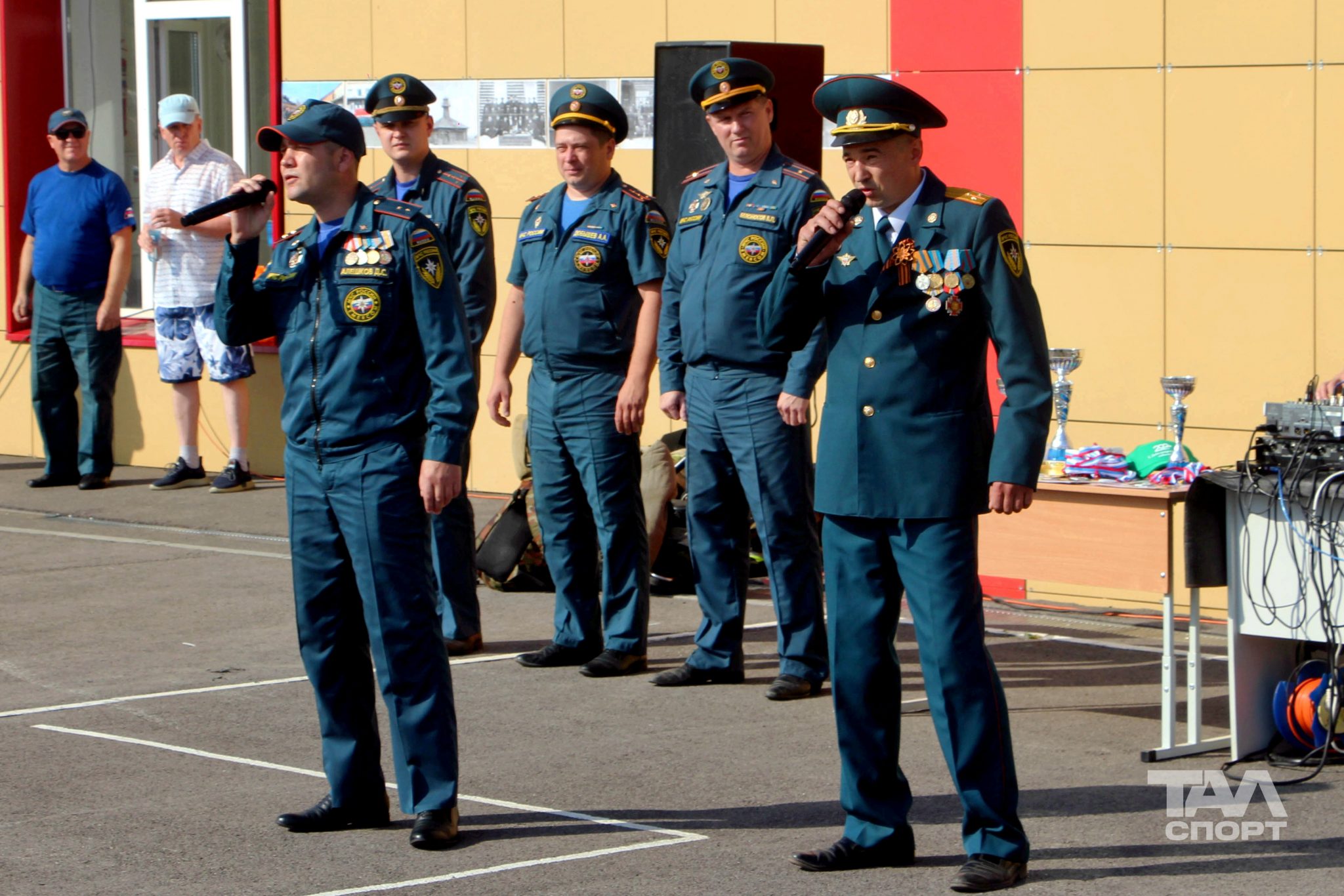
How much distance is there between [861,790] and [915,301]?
127cm

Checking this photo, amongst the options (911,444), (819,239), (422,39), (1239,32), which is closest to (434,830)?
(911,444)

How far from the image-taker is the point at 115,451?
45.9 ft

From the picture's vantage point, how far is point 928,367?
4918 mm

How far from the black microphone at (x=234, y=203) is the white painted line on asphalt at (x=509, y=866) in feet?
5.99

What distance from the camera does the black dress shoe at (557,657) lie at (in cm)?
780

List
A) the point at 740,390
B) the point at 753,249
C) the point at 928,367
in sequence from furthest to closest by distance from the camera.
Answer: the point at 740,390 → the point at 753,249 → the point at 928,367

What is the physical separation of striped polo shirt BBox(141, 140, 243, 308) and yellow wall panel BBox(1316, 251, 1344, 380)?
6.94m

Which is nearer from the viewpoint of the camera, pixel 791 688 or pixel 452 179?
pixel 791 688

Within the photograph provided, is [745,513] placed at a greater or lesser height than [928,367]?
lesser

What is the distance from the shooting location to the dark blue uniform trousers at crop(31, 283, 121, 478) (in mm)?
12742

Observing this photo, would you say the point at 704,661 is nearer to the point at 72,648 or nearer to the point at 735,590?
the point at 735,590

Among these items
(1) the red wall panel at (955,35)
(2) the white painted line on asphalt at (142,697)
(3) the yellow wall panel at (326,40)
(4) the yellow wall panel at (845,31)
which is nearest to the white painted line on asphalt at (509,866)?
(2) the white painted line on asphalt at (142,697)

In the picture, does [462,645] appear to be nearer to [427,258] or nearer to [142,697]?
[142,697]

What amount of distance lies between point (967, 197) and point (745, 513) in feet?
8.88
